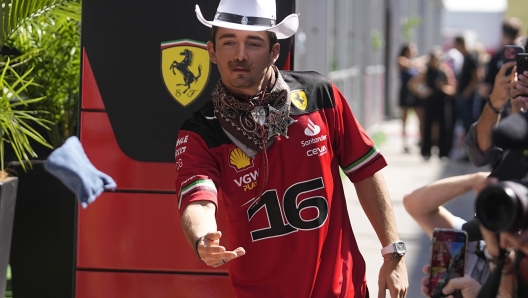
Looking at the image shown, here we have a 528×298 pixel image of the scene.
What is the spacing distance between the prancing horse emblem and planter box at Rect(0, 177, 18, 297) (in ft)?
3.80

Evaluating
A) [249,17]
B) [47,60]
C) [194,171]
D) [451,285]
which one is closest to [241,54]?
[249,17]

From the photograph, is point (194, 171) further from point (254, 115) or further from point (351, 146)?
point (351, 146)

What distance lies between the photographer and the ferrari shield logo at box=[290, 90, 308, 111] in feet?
11.3

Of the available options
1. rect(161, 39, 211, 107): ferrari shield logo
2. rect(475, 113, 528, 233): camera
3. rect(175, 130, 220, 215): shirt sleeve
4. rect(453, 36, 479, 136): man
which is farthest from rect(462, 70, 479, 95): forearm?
rect(475, 113, 528, 233): camera

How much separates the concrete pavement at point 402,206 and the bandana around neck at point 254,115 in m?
3.71

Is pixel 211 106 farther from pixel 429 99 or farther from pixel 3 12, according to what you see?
pixel 429 99

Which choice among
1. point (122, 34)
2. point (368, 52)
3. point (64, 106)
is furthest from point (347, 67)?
point (122, 34)

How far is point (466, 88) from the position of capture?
1457 centimetres

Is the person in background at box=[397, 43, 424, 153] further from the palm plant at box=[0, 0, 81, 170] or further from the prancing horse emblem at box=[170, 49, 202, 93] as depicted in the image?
the prancing horse emblem at box=[170, 49, 202, 93]

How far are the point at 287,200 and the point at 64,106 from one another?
289cm

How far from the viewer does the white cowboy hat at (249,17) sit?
3291 mm

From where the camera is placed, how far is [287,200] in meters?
3.36

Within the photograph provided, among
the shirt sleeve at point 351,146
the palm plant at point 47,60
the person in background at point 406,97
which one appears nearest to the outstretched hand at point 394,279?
the shirt sleeve at point 351,146

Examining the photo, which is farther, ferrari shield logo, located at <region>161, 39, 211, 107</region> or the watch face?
ferrari shield logo, located at <region>161, 39, 211, 107</region>
